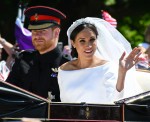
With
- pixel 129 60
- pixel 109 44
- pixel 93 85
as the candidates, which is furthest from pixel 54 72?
pixel 129 60

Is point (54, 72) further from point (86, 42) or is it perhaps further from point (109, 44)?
point (86, 42)

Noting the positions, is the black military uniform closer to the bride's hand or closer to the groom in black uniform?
the groom in black uniform

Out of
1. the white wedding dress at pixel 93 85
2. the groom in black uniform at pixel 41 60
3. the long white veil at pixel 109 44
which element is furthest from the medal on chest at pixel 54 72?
the white wedding dress at pixel 93 85

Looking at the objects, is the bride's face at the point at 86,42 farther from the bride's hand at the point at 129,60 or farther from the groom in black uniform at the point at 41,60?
the groom in black uniform at the point at 41,60

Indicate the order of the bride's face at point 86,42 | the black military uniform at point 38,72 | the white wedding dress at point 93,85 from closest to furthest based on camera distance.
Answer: the white wedding dress at point 93,85
the bride's face at point 86,42
the black military uniform at point 38,72

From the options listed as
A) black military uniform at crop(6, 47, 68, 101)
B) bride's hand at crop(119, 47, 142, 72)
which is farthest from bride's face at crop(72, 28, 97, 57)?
black military uniform at crop(6, 47, 68, 101)

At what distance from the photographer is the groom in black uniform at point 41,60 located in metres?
6.83

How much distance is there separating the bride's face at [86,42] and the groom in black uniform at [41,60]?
59cm

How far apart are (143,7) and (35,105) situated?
8960mm

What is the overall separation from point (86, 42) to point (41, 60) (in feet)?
2.87

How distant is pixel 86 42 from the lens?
6.28 m

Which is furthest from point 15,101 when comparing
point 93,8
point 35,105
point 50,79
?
point 93,8

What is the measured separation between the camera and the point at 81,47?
6.29 m

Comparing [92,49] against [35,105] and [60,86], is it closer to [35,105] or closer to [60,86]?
[60,86]
